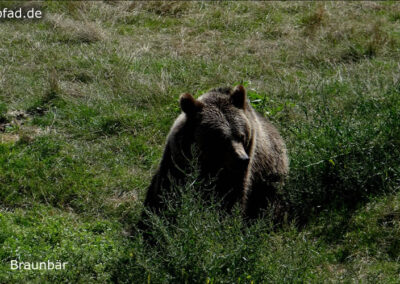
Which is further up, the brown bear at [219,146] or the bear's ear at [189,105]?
the bear's ear at [189,105]

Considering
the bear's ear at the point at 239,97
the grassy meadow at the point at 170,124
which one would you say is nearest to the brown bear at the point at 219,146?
the bear's ear at the point at 239,97

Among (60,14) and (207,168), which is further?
(60,14)

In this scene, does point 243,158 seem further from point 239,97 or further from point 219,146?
point 239,97

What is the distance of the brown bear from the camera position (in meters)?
4.94

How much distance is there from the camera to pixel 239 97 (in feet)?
17.0

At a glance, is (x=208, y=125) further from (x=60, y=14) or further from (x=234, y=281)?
(x=60, y=14)

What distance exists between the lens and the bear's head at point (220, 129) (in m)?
4.90

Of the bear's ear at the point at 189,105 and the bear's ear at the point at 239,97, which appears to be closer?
the bear's ear at the point at 189,105

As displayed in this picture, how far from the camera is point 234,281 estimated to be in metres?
3.93

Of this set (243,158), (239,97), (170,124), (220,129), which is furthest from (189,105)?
(170,124)

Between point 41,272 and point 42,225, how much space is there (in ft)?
2.77

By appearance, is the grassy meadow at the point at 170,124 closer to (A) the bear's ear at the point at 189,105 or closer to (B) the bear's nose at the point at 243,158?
(B) the bear's nose at the point at 243,158

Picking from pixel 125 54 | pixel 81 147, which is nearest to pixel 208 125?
pixel 81 147

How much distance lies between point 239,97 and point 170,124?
219cm
